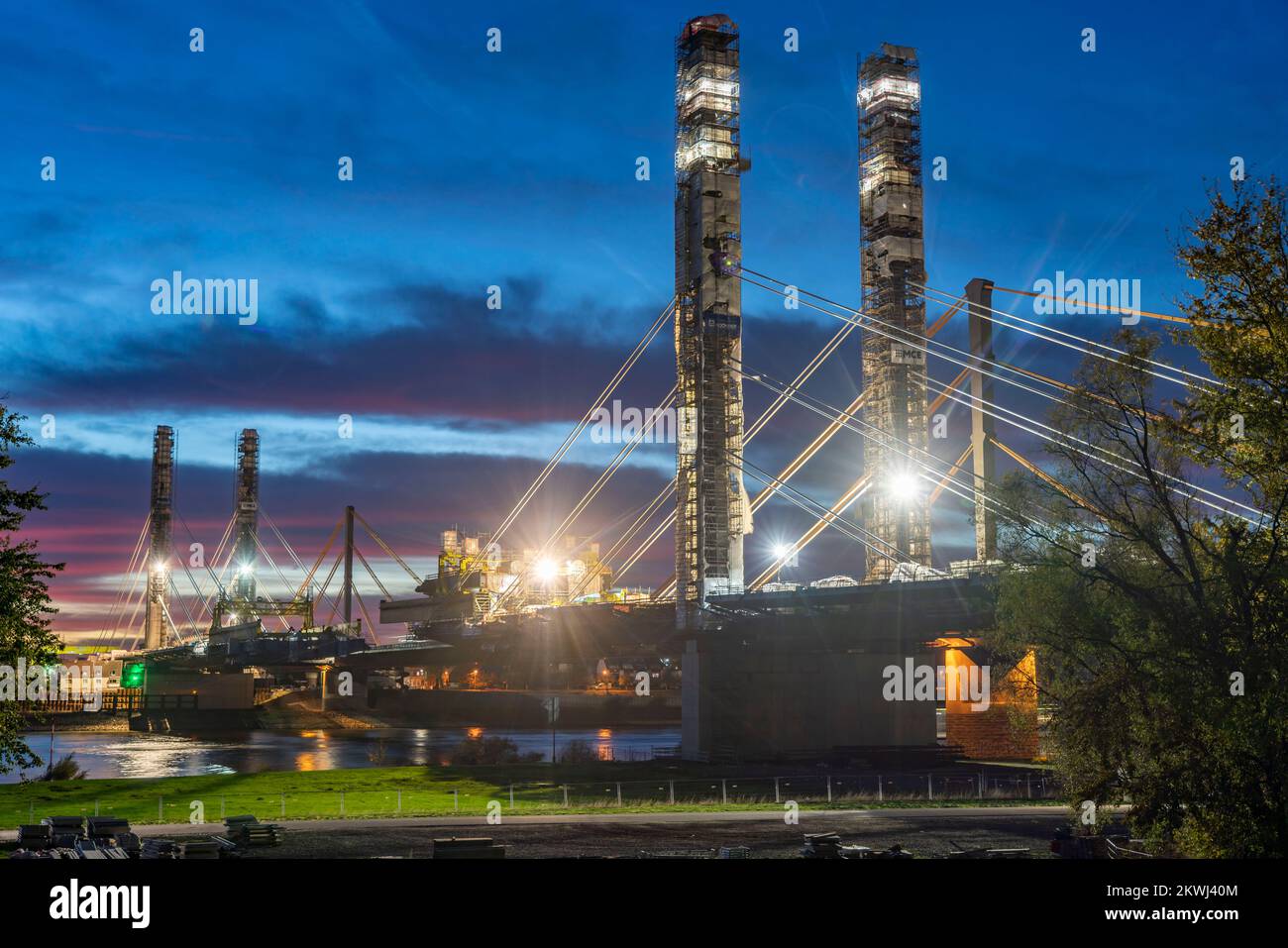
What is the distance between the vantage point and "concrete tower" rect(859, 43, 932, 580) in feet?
284

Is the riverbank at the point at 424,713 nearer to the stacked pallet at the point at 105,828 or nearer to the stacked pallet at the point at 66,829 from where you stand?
the stacked pallet at the point at 66,829

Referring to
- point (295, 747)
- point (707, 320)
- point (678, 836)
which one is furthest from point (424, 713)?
point (678, 836)

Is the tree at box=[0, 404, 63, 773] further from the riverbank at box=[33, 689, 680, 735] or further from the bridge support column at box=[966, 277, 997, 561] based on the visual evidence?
the riverbank at box=[33, 689, 680, 735]

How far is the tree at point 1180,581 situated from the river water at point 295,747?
227ft

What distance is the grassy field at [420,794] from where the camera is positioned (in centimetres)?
4834

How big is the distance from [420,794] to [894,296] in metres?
51.2

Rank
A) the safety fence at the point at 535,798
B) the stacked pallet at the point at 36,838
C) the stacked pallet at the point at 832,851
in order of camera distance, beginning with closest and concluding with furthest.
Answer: the stacked pallet at the point at 832,851, the stacked pallet at the point at 36,838, the safety fence at the point at 535,798

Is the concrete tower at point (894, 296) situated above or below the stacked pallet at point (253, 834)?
above

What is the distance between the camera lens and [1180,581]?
86.9 feet

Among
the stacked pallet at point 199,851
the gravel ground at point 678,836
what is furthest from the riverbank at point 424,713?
the stacked pallet at point 199,851

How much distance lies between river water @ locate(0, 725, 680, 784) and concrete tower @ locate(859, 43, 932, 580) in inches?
1127

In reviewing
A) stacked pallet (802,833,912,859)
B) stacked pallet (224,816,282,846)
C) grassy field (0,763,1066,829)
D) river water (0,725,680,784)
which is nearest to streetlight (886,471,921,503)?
grassy field (0,763,1066,829)

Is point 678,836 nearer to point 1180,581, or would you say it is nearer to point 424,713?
point 1180,581

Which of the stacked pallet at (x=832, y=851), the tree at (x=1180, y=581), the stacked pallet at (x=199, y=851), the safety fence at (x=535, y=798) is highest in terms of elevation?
the tree at (x=1180, y=581)
